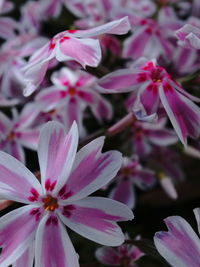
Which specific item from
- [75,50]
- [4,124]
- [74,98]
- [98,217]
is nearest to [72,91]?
[74,98]

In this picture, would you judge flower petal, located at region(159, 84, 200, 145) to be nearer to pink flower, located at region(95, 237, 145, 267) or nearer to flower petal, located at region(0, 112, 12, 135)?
pink flower, located at region(95, 237, 145, 267)

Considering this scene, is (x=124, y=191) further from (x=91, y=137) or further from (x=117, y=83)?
(x=117, y=83)

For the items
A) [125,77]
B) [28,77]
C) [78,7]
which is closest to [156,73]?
[125,77]

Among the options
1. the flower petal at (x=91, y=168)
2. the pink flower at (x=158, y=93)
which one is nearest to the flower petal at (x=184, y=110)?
the pink flower at (x=158, y=93)

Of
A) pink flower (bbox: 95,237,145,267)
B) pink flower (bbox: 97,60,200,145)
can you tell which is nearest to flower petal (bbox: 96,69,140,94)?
pink flower (bbox: 97,60,200,145)

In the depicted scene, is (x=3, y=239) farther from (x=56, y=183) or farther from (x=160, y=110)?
(x=160, y=110)

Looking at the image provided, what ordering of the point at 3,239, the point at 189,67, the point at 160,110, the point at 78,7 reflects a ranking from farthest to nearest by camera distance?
the point at 78,7
the point at 189,67
the point at 160,110
the point at 3,239
